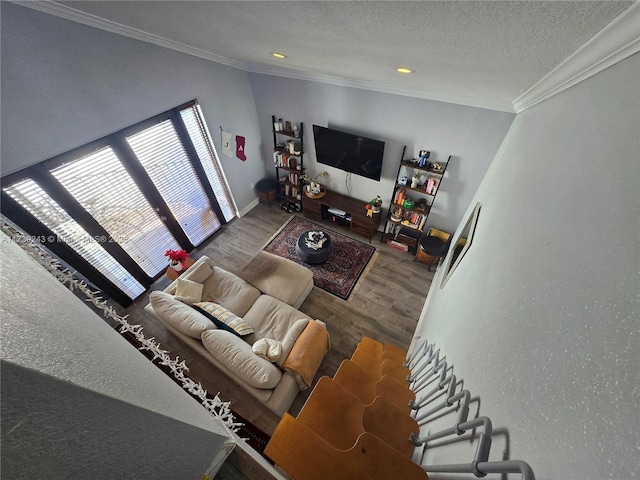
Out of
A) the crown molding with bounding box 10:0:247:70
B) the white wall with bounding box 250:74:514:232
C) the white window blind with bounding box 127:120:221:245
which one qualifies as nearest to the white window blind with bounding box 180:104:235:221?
the white window blind with bounding box 127:120:221:245

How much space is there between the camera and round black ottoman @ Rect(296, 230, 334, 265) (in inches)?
145

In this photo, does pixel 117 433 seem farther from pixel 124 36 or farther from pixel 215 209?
pixel 215 209

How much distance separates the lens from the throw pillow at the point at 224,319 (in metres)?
2.57

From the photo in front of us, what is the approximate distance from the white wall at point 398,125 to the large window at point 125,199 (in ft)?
4.41

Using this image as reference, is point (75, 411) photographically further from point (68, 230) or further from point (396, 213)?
point (396, 213)

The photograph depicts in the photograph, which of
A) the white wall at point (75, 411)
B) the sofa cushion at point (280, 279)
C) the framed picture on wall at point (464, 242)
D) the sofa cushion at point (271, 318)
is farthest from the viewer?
the sofa cushion at point (280, 279)

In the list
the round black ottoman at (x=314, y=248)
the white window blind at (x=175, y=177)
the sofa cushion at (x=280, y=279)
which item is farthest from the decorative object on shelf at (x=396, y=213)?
the white window blind at (x=175, y=177)

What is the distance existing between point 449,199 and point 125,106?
4043 millimetres

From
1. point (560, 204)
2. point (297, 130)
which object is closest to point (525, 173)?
point (560, 204)

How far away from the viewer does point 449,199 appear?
3457 millimetres

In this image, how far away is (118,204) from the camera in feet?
9.21

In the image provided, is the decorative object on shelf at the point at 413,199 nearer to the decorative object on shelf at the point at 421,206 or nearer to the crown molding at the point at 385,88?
the decorative object on shelf at the point at 421,206

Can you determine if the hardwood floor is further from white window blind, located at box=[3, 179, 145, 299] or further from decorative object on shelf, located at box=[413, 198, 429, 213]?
decorative object on shelf, located at box=[413, 198, 429, 213]

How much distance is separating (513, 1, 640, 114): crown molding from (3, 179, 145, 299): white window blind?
11.8 ft
